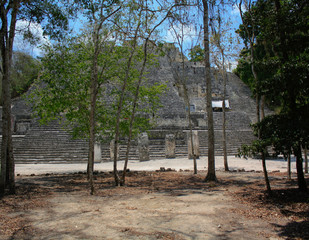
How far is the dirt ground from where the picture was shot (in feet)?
12.1

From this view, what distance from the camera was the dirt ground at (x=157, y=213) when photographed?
3692mm

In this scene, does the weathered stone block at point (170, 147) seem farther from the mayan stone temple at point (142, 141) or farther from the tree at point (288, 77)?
the tree at point (288, 77)

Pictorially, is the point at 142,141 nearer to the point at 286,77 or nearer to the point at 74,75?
the point at 74,75

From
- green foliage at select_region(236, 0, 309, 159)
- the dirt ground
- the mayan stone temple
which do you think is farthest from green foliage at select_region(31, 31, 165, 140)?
green foliage at select_region(236, 0, 309, 159)

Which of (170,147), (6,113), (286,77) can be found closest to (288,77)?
(286,77)

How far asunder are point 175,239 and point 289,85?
3570 mm

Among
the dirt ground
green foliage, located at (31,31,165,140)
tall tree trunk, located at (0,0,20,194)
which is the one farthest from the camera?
green foliage, located at (31,31,165,140)

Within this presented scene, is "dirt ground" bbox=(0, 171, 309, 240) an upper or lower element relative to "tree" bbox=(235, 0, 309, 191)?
lower

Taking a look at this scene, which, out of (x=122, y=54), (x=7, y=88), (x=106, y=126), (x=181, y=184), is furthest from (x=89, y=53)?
(x=181, y=184)

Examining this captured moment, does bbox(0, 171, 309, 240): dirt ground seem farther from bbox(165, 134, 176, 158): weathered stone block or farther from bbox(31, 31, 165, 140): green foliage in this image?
bbox(165, 134, 176, 158): weathered stone block

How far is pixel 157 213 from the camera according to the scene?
4668 mm

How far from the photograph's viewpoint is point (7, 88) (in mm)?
6027

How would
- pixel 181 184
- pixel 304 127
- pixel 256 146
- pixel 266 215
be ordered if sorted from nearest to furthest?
pixel 266 215, pixel 304 127, pixel 256 146, pixel 181 184

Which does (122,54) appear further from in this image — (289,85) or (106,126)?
(289,85)
